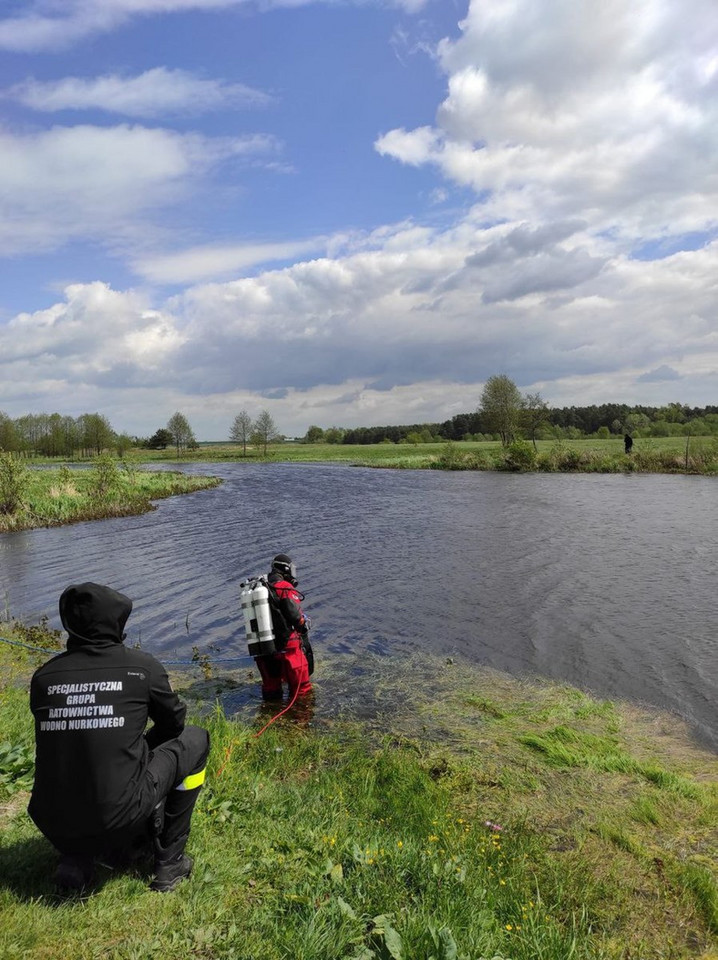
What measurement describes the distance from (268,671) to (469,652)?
13.7 ft

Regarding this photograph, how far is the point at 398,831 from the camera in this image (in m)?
5.23

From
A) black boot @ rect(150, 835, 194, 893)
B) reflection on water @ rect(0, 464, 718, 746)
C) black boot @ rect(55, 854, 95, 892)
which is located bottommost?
reflection on water @ rect(0, 464, 718, 746)

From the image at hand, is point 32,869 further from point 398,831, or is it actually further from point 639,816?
point 639,816

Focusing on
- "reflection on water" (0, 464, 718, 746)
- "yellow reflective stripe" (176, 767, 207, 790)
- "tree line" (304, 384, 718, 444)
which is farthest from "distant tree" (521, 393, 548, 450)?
"yellow reflective stripe" (176, 767, 207, 790)

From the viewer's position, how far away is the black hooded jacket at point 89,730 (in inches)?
142

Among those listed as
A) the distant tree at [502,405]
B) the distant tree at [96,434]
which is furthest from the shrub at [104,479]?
the distant tree at [96,434]

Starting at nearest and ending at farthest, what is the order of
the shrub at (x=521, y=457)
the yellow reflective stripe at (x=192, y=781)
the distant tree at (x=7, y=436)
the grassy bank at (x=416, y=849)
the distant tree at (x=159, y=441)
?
1. the grassy bank at (x=416, y=849)
2. the yellow reflective stripe at (x=192, y=781)
3. the shrub at (x=521, y=457)
4. the distant tree at (x=7, y=436)
5. the distant tree at (x=159, y=441)

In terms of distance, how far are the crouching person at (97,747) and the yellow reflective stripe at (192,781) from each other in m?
0.12

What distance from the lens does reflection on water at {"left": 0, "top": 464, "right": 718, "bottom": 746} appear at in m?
11.0

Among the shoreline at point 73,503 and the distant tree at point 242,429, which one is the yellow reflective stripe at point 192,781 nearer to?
the shoreline at point 73,503

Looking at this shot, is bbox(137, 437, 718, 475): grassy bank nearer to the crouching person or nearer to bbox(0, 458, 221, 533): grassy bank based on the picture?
bbox(0, 458, 221, 533): grassy bank

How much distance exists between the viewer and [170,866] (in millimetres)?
4035

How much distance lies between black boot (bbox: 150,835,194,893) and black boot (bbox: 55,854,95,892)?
41 centimetres

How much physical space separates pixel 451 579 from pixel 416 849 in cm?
1249
